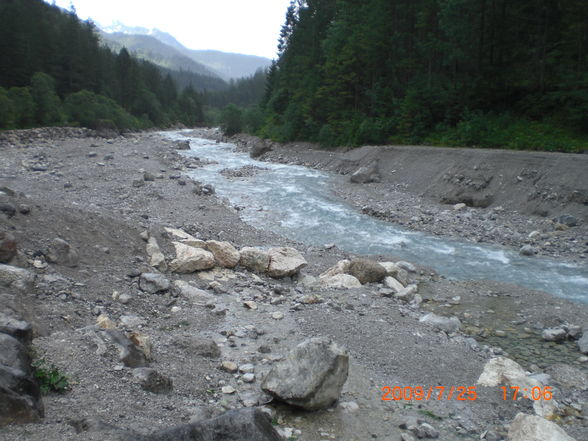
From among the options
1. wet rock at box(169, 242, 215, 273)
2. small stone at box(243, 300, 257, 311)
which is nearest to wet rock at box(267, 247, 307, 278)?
wet rock at box(169, 242, 215, 273)

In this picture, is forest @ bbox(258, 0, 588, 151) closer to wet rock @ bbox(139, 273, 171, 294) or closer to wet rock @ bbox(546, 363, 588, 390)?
wet rock @ bbox(546, 363, 588, 390)

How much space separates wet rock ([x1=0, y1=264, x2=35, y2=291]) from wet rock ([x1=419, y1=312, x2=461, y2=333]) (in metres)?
6.54

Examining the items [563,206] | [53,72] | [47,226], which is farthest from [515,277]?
[53,72]

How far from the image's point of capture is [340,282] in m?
9.00

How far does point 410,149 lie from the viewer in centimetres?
2584

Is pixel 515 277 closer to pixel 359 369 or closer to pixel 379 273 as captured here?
pixel 379 273

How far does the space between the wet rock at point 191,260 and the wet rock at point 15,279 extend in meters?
3.05

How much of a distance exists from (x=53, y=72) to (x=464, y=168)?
187ft

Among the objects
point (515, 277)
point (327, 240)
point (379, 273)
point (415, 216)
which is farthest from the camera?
point (415, 216)

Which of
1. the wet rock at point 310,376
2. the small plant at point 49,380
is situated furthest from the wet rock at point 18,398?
the wet rock at point 310,376

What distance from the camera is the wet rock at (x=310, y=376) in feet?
14.7

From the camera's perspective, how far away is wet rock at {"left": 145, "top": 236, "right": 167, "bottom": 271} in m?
8.50

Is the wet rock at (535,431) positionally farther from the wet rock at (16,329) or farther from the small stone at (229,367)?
the wet rock at (16,329)

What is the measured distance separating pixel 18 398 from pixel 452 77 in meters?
33.0
